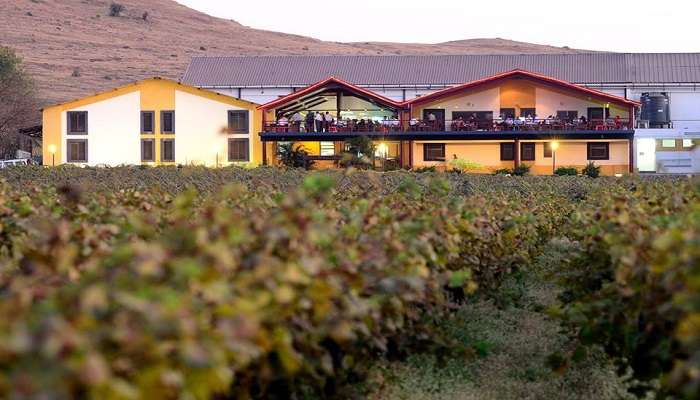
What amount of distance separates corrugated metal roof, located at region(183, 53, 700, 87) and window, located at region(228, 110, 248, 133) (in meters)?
9.95

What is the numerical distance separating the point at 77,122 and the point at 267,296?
56.7 m

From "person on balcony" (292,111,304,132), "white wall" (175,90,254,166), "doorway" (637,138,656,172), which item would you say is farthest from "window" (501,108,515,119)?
"white wall" (175,90,254,166)

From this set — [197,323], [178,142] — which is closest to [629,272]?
[197,323]

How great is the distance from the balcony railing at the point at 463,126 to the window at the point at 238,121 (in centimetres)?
248

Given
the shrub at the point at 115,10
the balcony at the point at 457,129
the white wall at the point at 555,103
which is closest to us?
the balcony at the point at 457,129

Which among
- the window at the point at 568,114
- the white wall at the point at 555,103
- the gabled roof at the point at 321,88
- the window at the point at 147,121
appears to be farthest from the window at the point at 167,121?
the window at the point at 568,114

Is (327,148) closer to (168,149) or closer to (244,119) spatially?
(244,119)

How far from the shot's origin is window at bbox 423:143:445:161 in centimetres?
5791

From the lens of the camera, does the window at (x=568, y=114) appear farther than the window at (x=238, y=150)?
Yes

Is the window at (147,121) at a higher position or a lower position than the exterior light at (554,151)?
higher

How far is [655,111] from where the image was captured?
6188 centimetres

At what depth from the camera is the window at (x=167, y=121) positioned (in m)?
59.0

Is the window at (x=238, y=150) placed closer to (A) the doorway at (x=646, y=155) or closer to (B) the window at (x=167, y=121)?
(B) the window at (x=167, y=121)

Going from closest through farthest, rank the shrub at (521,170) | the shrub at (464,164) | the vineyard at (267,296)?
A: the vineyard at (267,296), the shrub at (521,170), the shrub at (464,164)
